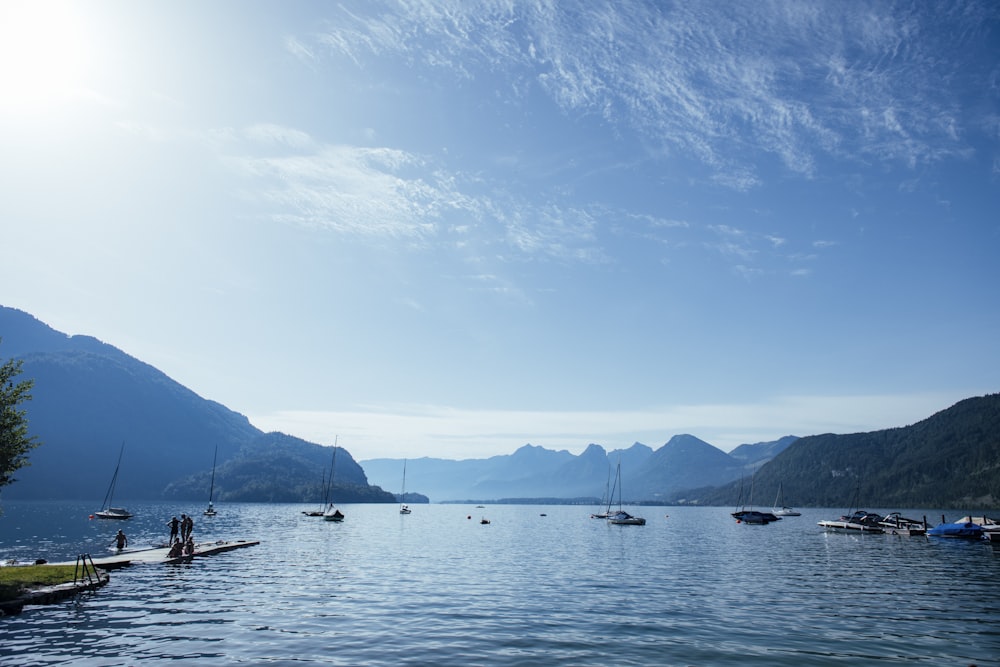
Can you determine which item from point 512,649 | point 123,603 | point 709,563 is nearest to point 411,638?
point 512,649

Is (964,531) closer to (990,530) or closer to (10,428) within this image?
(990,530)

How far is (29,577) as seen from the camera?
36000 millimetres

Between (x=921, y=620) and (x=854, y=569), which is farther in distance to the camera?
(x=854, y=569)

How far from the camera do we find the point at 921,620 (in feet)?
109

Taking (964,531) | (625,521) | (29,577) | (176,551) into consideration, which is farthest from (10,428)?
(625,521)

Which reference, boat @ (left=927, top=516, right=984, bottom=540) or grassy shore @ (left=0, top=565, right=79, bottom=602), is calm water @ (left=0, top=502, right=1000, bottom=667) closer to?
grassy shore @ (left=0, top=565, right=79, bottom=602)

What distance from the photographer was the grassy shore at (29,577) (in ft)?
106

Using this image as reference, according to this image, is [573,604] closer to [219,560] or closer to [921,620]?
[921,620]

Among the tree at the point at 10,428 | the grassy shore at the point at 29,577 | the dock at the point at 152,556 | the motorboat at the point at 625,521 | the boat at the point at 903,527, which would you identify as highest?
the tree at the point at 10,428

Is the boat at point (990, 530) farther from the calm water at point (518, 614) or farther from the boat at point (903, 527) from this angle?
the calm water at point (518, 614)

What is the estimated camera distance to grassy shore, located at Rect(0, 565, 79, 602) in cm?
3222

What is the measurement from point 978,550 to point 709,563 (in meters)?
44.6

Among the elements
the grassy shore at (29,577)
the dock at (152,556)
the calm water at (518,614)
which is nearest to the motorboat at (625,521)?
the calm water at (518,614)

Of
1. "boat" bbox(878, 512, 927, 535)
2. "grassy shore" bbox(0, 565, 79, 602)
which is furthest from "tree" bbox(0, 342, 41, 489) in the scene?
"boat" bbox(878, 512, 927, 535)
